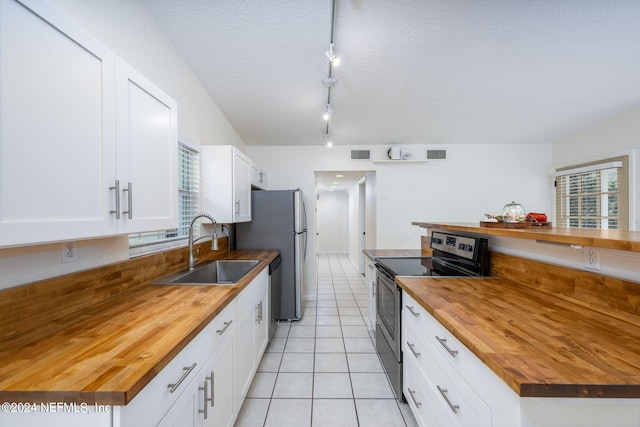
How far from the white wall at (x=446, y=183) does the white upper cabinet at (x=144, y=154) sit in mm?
2936

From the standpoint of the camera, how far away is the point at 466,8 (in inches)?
67.5

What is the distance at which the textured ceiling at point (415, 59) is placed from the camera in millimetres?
1740

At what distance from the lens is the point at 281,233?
3311 mm

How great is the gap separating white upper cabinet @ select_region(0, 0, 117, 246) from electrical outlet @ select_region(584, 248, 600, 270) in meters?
2.07

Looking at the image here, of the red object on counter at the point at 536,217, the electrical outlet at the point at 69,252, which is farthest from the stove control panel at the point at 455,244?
the electrical outlet at the point at 69,252

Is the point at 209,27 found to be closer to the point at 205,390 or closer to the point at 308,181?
the point at 205,390

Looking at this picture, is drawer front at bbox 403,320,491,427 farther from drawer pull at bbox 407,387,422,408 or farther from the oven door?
the oven door

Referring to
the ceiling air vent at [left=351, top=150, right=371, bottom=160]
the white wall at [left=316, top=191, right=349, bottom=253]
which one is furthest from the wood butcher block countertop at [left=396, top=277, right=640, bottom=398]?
the white wall at [left=316, top=191, right=349, bottom=253]

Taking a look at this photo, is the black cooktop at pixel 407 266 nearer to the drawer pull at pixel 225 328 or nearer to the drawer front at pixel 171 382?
the drawer pull at pixel 225 328

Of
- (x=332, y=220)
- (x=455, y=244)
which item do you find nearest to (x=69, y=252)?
(x=455, y=244)

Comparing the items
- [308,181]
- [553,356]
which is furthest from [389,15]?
[308,181]

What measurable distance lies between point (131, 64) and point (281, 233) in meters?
A: 2.19

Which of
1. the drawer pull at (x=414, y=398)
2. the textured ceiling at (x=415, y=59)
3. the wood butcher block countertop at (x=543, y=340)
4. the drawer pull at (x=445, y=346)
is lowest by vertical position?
the drawer pull at (x=414, y=398)

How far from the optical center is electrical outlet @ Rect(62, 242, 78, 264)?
1.17m
